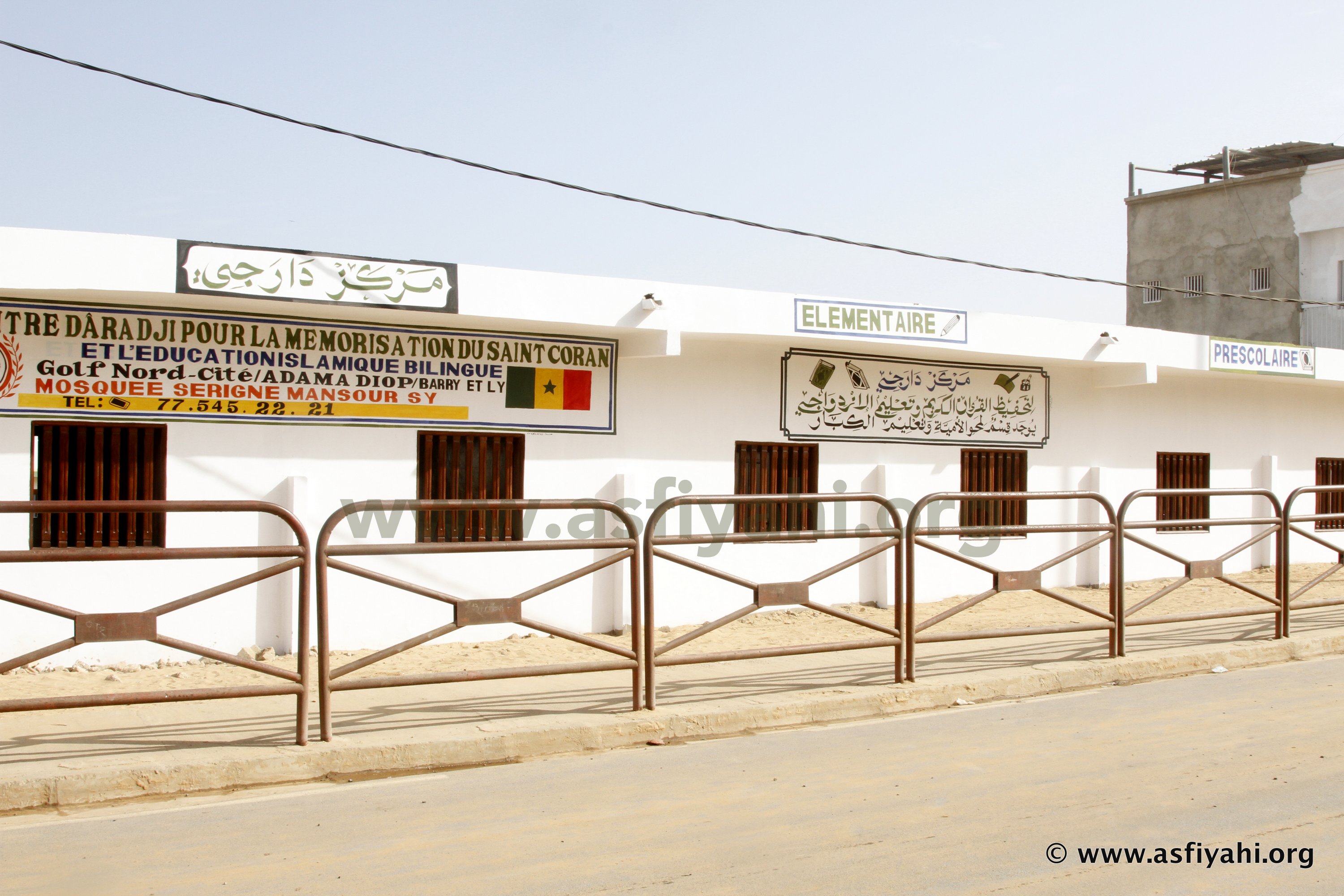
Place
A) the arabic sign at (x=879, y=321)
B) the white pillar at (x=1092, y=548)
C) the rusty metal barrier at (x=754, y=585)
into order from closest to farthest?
the rusty metal barrier at (x=754, y=585) → the arabic sign at (x=879, y=321) → the white pillar at (x=1092, y=548)

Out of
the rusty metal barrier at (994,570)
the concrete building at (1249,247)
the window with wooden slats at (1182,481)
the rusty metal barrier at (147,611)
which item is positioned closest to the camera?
the rusty metal barrier at (147,611)

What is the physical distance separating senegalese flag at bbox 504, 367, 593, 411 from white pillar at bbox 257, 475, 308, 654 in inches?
76.3

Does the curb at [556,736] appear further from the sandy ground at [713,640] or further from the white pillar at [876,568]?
the white pillar at [876,568]

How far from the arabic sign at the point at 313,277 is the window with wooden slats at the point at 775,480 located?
3.59 metres

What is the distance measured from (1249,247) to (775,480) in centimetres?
1895

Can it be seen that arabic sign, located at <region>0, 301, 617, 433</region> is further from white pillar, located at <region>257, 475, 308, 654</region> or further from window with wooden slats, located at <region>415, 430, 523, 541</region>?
white pillar, located at <region>257, 475, 308, 654</region>

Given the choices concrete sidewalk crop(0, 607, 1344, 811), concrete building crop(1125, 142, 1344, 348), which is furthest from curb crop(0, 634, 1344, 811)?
concrete building crop(1125, 142, 1344, 348)

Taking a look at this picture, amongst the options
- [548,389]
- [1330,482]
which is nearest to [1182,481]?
[1330,482]

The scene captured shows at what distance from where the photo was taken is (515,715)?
670cm

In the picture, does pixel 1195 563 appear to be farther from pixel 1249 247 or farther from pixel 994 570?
pixel 1249 247

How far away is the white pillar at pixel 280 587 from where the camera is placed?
29.8 ft

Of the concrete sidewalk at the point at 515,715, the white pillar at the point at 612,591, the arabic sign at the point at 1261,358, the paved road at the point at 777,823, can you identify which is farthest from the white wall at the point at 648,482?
the paved road at the point at 777,823

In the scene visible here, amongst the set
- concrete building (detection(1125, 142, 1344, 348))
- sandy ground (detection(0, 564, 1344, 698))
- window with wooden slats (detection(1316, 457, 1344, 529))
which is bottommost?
sandy ground (detection(0, 564, 1344, 698))

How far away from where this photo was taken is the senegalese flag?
10.2m
